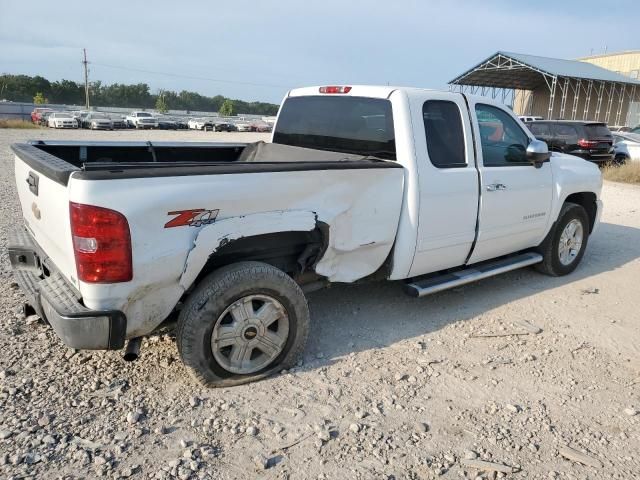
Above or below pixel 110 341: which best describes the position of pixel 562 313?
below

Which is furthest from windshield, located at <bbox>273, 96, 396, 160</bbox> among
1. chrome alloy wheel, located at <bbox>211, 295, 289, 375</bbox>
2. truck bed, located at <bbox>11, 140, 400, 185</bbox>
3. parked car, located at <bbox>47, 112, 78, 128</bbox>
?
parked car, located at <bbox>47, 112, 78, 128</bbox>

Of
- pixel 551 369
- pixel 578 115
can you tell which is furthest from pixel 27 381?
pixel 578 115

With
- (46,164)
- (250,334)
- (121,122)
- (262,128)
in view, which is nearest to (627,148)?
(250,334)

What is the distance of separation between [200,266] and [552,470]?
223 centimetres

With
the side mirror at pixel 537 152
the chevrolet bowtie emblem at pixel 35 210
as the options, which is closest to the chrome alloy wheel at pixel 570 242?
the side mirror at pixel 537 152

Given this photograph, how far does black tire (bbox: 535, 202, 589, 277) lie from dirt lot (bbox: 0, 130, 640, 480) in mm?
1004

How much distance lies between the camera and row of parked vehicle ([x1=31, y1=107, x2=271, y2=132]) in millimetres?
44219

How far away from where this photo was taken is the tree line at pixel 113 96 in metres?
91.8

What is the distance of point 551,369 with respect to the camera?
3836 millimetres

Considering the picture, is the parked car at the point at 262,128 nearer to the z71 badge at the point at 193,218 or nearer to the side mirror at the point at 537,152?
the side mirror at the point at 537,152

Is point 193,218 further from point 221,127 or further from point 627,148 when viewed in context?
point 221,127

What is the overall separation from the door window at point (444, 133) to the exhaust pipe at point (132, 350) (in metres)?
2.56

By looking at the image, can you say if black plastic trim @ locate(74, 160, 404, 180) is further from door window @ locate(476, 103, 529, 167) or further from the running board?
door window @ locate(476, 103, 529, 167)

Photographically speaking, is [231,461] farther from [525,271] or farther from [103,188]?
[525,271]
